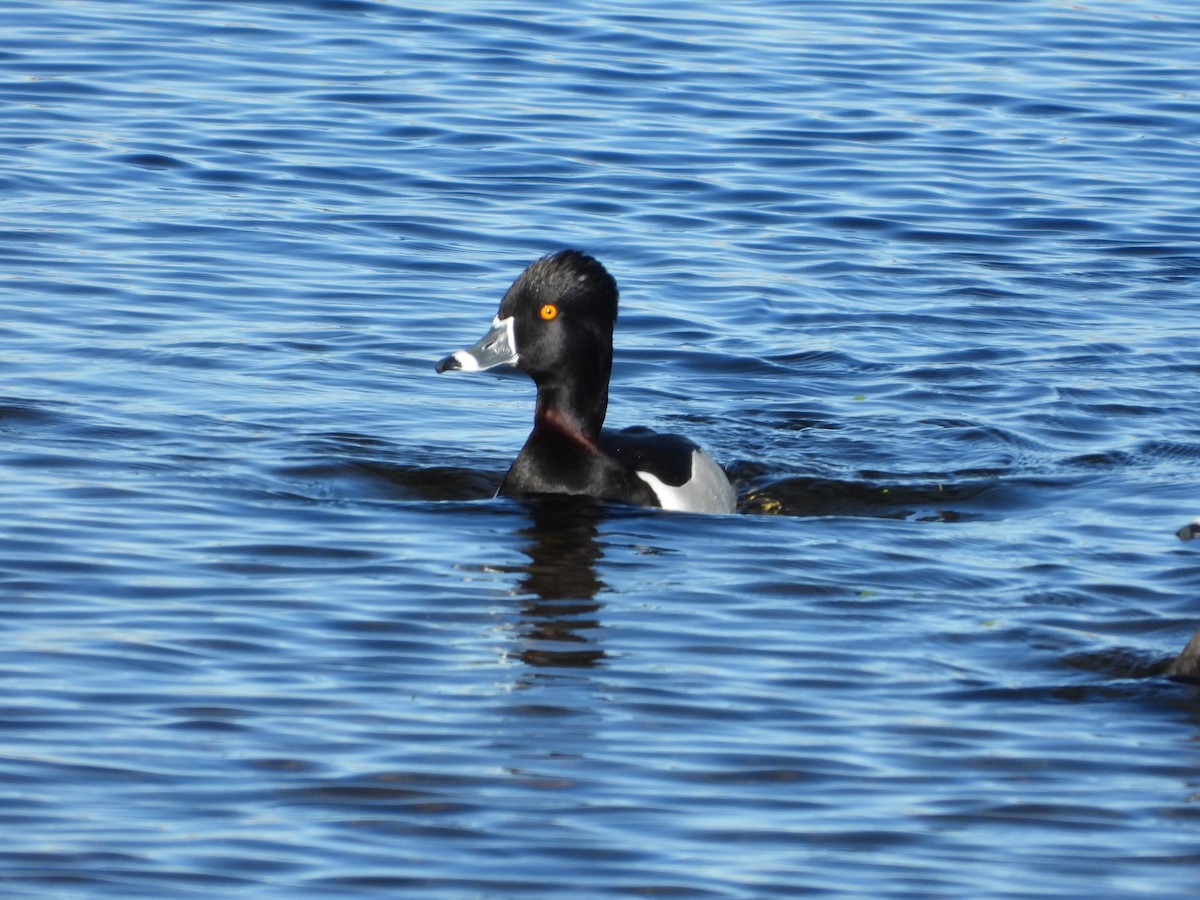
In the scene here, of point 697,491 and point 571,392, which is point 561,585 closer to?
point 697,491

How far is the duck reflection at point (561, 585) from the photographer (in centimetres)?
683

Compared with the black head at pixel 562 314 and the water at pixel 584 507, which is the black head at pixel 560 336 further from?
the water at pixel 584 507

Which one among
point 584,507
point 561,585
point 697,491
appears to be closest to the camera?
point 561,585

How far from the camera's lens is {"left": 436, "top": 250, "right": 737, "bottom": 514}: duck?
347 inches

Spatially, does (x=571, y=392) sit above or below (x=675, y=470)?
above

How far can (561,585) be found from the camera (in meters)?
7.64

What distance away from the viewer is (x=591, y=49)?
19.3m

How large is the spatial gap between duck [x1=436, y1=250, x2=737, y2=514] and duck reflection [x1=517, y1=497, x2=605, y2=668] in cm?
15

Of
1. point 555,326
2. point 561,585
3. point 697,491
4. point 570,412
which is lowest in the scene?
point 561,585

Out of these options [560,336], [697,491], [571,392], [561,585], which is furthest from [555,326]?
[561,585]

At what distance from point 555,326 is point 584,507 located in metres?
0.78

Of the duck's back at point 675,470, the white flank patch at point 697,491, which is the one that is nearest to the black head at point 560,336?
the duck's back at point 675,470

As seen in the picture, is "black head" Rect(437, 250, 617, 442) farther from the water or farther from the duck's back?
the water

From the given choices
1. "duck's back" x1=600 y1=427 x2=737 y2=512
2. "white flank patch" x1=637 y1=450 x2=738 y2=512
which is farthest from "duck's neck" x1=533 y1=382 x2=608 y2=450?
"white flank patch" x1=637 y1=450 x2=738 y2=512
